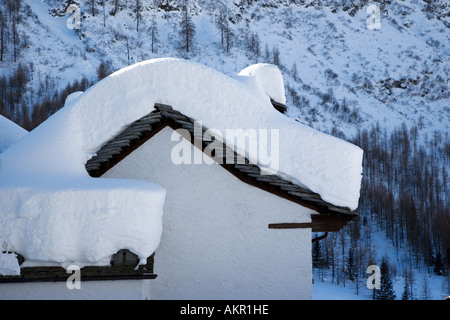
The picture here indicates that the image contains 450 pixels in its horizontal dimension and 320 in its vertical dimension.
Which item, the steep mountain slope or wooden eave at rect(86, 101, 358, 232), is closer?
wooden eave at rect(86, 101, 358, 232)

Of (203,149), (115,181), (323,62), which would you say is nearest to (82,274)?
(115,181)

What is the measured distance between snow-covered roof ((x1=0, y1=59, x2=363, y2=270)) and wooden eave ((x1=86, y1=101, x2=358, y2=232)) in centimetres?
11

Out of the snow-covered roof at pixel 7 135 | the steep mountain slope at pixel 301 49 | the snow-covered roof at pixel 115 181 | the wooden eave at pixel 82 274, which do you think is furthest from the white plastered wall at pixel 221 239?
the steep mountain slope at pixel 301 49

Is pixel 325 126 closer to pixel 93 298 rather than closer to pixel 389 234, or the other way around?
pixel 389 234

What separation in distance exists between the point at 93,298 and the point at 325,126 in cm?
6951

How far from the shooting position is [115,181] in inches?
221

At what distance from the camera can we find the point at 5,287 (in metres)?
5.28

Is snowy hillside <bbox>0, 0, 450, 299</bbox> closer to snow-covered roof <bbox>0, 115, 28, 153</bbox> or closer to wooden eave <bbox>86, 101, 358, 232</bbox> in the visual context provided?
snow-covered roof <bbox>0, 115, 28, 153</bbox>

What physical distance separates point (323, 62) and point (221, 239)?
85.3 meters

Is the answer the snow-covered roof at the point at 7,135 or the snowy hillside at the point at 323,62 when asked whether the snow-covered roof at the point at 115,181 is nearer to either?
the snow-covered roof at the point at 7,135

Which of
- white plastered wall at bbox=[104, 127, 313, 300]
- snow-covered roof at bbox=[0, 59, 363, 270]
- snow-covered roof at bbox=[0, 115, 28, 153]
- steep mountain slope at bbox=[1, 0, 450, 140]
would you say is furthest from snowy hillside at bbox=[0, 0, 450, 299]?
white plastered wall at bbox=[104, 127, 313, 300]

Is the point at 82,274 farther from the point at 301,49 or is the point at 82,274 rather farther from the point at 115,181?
the point at 301,49

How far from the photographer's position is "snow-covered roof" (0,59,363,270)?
5223 mm

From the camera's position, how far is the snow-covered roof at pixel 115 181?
522cm
